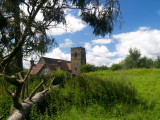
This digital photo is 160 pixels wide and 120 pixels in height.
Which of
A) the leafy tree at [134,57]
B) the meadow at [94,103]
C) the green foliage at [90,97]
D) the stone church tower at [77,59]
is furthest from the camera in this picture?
Result: the stone church tower at [77,59]

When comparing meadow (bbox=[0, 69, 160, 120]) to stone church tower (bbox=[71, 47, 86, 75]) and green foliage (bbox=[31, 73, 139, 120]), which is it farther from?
stone church tower (bbox=[71, 47, 86, 75])

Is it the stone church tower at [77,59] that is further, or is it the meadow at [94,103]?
the stone church tower at [77,59]

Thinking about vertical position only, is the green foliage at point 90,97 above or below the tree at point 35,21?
below

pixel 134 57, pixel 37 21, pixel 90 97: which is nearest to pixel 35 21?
pixel 37 21

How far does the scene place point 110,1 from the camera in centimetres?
731

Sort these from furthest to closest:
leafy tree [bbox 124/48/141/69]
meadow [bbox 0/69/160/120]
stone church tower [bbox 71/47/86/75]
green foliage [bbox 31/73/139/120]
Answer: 1. stone church tower [bbox 71/47/86/75]
2. leafy tree [bbox 124/48/141/69]
3. green foliage [bbox 31/73/139/120]
4. meadow [bbox 0/69/160/120]

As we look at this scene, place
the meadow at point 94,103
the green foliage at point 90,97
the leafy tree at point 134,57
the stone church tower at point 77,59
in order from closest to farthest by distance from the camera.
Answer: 1. the meadow at point 94,103
2. the green foliage at point 90,97
3. the leafy tree at point 134,57
4. the stone church tower at point 77,59

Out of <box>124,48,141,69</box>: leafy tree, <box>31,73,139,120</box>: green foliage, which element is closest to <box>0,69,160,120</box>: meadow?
<box>31,73,139,120</box>: green foliage

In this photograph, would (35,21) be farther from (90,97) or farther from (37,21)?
(90,97)

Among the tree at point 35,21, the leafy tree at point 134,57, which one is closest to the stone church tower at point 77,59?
the leafy tree at point 134,57

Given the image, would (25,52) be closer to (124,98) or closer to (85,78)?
(85,78)

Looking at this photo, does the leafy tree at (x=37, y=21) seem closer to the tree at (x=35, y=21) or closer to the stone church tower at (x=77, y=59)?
the tree at (x=35, y=21)

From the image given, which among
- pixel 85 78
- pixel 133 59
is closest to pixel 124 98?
pixel 85 78

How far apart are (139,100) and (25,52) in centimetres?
593
